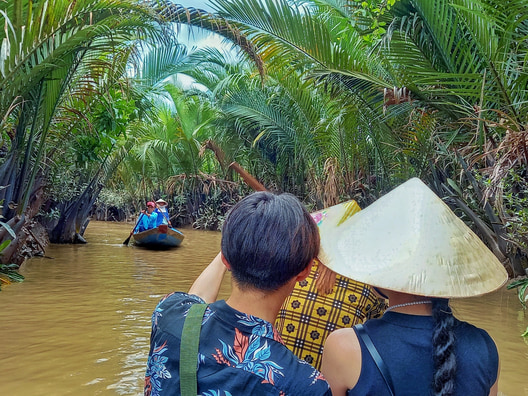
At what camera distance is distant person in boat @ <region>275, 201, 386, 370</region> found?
5.06ft

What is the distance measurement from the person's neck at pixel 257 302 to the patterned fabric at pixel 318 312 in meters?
0.57

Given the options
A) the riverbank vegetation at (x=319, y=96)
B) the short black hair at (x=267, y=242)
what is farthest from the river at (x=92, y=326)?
the riverbank vegetation at (x=319, y=96)

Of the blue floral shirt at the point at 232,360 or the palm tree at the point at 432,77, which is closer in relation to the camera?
the blue floral shirt at the point at 232,360

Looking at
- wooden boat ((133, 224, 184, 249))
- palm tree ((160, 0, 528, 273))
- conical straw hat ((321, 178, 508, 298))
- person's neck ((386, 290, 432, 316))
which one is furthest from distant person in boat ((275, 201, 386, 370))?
wooden boat ((133, 224, 184, 249))

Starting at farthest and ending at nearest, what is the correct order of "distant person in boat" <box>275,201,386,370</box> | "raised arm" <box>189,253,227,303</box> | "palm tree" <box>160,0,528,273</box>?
"palm tree" <box>160,0,528,273</box>, "distant person in boat" <box>275,201,386,370</box>, "raised arm" <box>189,253,227,303</box>

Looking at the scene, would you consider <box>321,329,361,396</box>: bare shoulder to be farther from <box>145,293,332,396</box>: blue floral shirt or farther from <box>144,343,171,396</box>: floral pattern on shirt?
<box>144,343,171,396</box>: floral pattern on shirt

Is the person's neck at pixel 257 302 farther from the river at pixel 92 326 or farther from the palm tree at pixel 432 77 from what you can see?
the palm tree at pixel 432 77

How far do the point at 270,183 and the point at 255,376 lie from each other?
15119 millimetres

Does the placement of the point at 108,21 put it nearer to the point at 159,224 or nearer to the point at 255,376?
the point at 255,376

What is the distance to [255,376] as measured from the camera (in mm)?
886

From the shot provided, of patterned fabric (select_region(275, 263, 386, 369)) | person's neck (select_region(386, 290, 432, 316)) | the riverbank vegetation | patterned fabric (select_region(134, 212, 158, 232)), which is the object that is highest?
the riverbank vegetation

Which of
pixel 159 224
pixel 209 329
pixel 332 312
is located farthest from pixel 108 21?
pixel 159 224

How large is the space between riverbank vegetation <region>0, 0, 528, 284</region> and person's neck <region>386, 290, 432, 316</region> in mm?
2903

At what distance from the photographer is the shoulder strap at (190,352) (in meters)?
0.90
